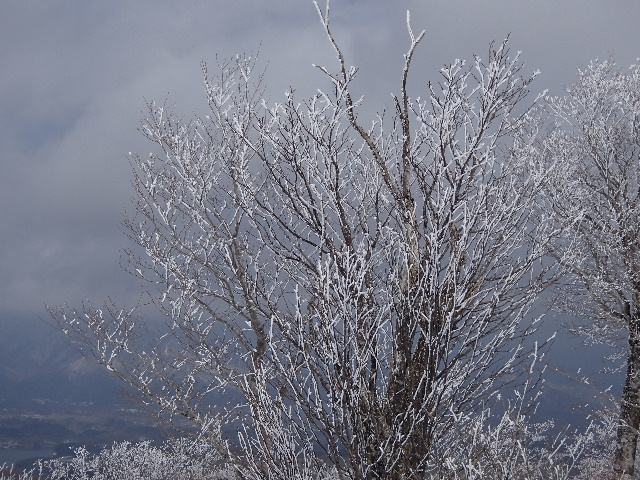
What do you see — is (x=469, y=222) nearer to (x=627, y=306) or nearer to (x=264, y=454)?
(x=264, y=454)

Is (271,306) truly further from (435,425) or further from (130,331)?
(130,331)

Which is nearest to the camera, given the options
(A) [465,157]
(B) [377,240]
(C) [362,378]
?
(C) [362,378]

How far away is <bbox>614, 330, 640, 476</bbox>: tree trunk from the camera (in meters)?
12.8

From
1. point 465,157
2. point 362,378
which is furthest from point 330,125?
point 362,378

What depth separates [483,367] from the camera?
→ 5.43 metres

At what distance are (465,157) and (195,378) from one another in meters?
6.40

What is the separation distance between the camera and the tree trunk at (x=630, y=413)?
12750 millimetres

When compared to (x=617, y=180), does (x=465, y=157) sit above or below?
below

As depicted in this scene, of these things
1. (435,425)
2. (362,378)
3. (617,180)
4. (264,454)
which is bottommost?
(264,454)

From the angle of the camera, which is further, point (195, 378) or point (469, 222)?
point (195, 378)

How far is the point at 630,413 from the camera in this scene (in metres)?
12.9

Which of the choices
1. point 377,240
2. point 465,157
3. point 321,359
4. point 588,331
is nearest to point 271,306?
point 321,359

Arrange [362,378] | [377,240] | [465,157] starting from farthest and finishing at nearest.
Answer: [377,240]
[465,157]
[362,378]

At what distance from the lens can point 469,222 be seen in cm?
525
